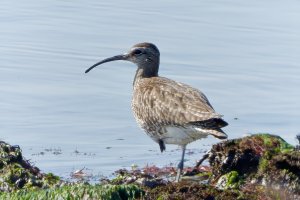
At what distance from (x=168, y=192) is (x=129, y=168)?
3514 millimetres

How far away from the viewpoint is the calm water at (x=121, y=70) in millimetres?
13898

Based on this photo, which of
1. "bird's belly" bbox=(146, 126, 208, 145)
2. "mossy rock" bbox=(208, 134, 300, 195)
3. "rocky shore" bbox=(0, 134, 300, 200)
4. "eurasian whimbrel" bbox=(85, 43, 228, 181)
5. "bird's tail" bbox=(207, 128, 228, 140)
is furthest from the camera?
"bird's belly" bbox=(146, 126, 208, 145)

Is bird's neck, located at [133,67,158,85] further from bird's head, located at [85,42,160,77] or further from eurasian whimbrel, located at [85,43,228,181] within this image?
eurasian whimbrel, located at [85,43,228,181]

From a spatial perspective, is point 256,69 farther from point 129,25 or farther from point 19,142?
point 19,142

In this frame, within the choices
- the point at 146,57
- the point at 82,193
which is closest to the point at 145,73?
the point at 146,57

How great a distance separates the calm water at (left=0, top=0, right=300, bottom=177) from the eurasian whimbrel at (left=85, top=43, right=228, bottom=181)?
74 cm

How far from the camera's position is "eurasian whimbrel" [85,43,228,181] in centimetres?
1157

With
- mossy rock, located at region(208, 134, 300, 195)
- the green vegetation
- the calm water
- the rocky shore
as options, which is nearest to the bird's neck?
the calm water

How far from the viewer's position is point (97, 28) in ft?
63.0

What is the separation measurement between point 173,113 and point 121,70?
4.99m

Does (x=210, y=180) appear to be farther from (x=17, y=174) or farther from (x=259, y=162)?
(x=17, y=174)

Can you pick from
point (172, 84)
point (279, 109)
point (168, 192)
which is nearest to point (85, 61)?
point (279, 109)

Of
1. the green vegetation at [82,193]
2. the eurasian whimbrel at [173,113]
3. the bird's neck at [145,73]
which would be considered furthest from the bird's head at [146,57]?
the green vegetation at [82,193]

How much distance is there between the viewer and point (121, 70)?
17016mm
